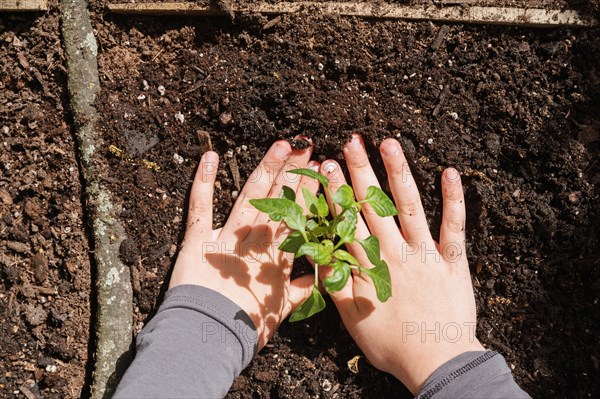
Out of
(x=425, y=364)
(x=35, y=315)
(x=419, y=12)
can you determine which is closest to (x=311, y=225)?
(x=425, y=364)

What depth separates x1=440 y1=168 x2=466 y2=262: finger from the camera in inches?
79.4

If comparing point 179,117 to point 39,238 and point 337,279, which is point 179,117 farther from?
point 337,279

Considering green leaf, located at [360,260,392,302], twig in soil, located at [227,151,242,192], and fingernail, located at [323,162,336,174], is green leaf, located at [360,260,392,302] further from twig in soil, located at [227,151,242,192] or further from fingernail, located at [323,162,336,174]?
twig in soil, located at [227,151,242,192]

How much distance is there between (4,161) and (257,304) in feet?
3.43

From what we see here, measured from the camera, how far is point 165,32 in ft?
6.79

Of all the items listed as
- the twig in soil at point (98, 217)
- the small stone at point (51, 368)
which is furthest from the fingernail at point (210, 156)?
the small stone at point (51, 368)

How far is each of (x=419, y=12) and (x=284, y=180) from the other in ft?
2.44

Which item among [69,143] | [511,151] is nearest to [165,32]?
[69,143]

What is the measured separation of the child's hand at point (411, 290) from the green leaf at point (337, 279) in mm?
353

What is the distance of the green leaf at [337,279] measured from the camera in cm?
169

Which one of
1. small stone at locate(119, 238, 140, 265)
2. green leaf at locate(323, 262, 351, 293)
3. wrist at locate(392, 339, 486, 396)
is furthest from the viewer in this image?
small stone at locate(119, 238, 140, 265)

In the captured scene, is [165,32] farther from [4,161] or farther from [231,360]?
[231,360]

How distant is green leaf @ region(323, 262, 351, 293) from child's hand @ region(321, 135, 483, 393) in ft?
1.16

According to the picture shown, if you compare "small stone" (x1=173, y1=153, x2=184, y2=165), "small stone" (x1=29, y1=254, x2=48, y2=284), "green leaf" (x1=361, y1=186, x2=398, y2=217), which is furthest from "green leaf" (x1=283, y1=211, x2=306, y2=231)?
"small stone" (x1=29, y1=254, x2=48, y2=284)
